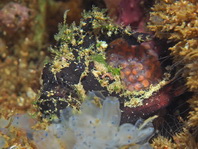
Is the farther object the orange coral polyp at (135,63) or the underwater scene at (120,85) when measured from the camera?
the orange coral polyp at (135,63)

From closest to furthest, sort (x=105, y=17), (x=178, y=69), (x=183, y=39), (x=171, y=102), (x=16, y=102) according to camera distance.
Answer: (x=183, y=39)
(x=178, y=69)
(x=171, y=102)
(x=105, y=17)
(x=16, y=102)

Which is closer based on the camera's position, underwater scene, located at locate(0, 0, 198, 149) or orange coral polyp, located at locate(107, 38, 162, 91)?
underwater scene, located at locate(0, 0, 198, 149)

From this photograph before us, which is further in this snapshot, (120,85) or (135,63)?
(135,63)

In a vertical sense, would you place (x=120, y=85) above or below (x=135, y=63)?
below

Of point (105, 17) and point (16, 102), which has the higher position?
point (105, 17)

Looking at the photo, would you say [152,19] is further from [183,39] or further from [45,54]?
[45,54]

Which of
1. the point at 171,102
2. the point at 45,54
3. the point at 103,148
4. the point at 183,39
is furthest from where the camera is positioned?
the point at 45,54

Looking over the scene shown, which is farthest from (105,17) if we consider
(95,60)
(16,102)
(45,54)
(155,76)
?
(16,102)

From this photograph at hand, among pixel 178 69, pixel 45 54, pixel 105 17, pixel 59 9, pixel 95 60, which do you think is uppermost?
pixel 59 9
